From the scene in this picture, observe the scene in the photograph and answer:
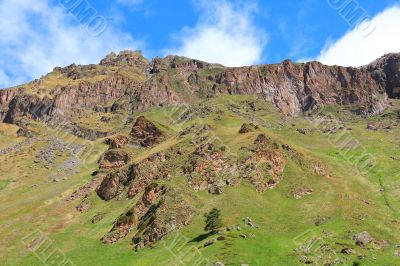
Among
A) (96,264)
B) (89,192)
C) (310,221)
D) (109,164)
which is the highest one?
(109,164)

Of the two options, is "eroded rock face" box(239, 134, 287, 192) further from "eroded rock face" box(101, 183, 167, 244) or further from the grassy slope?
"eroded rock face" box(101, 183, 167, 244)

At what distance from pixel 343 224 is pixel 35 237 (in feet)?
238

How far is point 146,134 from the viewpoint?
189m

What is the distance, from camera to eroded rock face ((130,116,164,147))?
186125mm

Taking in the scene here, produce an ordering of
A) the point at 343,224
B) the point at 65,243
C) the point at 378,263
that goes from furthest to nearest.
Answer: the point at 65,243, the point at 343,224, the point at 378,263

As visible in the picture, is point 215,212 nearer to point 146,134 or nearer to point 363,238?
point 363,238

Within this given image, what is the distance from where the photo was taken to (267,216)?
102 metres

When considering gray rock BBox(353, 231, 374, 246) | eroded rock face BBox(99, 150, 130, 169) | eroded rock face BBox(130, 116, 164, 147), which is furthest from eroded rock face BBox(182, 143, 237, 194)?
eroded rock face BBox(130, 116, 164, 147)

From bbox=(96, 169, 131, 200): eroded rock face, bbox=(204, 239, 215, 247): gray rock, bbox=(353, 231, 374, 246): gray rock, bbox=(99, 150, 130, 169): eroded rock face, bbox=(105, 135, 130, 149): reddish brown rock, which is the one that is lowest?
bbox=(353, 231, 374, 246): gray rock

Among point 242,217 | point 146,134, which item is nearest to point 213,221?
point 242,217

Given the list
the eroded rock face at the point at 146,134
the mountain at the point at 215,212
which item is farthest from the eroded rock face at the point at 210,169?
the eroded rock face at the point at 146,134

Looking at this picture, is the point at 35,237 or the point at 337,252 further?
the point at 35,237

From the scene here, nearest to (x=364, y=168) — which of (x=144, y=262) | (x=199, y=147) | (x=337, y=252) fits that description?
(x=199, y=147)

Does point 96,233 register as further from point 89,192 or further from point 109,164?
point 109,164
